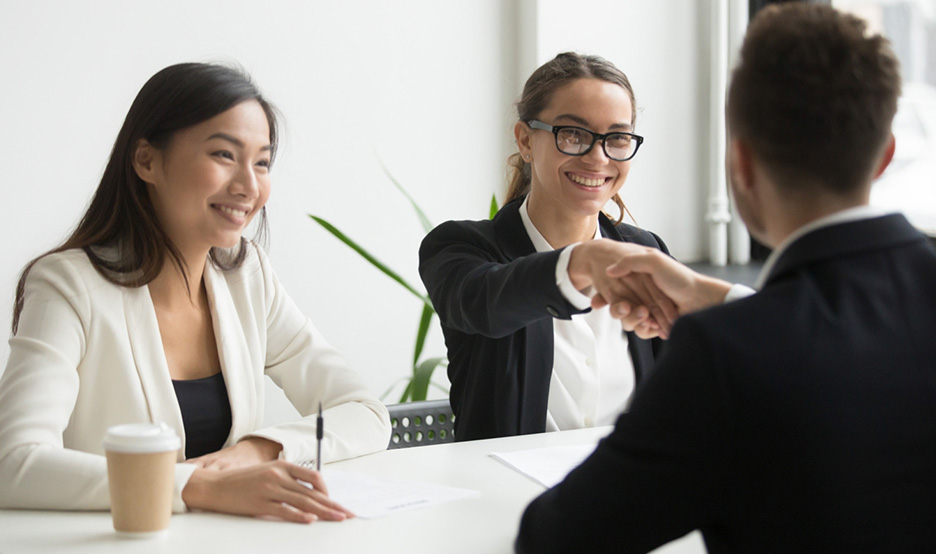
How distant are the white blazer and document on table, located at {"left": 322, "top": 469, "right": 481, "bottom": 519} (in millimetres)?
153

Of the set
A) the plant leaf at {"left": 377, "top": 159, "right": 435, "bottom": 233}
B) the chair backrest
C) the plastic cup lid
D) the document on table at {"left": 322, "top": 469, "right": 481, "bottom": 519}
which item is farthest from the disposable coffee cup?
the plant leaf at {"left": 377, "top": 159, "right": 435, "bottom": 233}

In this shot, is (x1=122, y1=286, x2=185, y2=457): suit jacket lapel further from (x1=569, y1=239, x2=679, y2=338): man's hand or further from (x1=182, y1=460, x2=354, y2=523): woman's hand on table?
(x1=569, y1=239, x2=679, y2=338): man's hand

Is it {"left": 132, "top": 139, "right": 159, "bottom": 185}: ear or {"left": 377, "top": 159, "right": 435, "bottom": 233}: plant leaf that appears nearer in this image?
{"left": 132, "top": 139, "right": 159, "bottom": 185}: ear

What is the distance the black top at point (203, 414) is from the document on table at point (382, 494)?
1.25 feet

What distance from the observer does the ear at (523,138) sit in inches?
88.2

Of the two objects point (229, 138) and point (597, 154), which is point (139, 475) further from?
point (597, 154)

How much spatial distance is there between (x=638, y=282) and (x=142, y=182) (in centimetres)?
101

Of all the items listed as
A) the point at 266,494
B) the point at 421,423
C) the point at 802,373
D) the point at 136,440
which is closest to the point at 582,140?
the point at 421,423

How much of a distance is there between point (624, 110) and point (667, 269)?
28.8 inches

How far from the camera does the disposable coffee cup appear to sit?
1.19 m

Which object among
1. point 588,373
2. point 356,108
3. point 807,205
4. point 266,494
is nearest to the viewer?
point 807,205

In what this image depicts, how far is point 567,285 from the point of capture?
160 centimetres

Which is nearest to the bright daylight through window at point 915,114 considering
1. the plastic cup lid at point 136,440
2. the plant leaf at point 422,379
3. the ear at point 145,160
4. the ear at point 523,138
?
the ear at point 523,138

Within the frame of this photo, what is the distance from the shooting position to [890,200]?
3.10 meters
